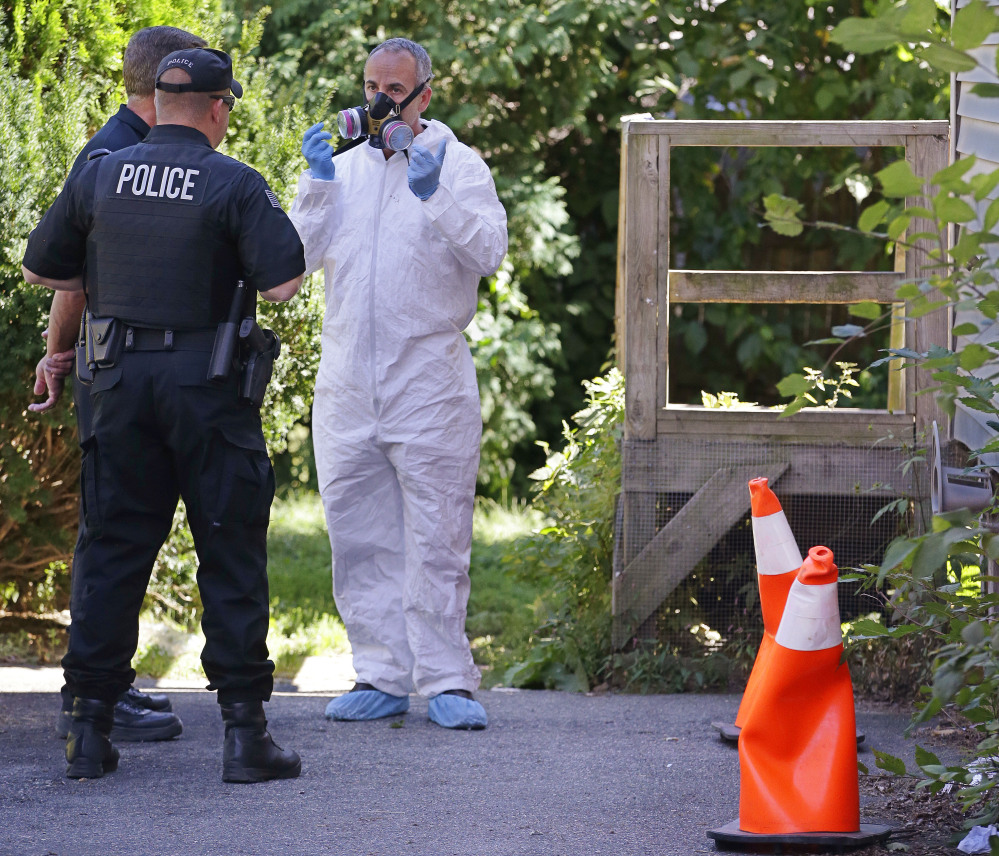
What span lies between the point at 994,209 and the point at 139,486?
2.22 metres

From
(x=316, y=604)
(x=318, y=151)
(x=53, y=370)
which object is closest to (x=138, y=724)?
(x=53, y=370)

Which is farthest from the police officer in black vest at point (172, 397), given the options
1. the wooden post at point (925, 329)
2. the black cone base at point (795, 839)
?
the wooden post at point (925, 329)

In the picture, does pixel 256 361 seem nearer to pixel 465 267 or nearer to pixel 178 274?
pixel 178 274

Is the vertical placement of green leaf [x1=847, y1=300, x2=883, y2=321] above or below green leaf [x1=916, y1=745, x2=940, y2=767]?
above

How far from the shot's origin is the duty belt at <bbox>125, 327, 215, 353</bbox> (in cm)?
311

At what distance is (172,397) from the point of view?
10.1 feet

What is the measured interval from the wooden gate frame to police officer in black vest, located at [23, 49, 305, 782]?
1.76m

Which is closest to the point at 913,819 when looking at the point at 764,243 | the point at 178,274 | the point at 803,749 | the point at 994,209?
the point at 803,749

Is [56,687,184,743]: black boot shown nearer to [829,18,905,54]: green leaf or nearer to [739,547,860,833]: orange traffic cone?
[739,547,860,833]: orange traffic cone

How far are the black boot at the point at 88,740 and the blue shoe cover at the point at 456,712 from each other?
107 cm

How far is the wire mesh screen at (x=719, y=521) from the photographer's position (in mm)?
4523

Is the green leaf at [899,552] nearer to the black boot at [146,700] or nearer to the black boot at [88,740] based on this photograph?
the black boot at [88,740]

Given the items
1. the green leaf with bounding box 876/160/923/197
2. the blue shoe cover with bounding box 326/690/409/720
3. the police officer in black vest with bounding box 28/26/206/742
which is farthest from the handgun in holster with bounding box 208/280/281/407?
the green leaf with bounding box 876/160/923/197

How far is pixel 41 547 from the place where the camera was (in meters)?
5.07
